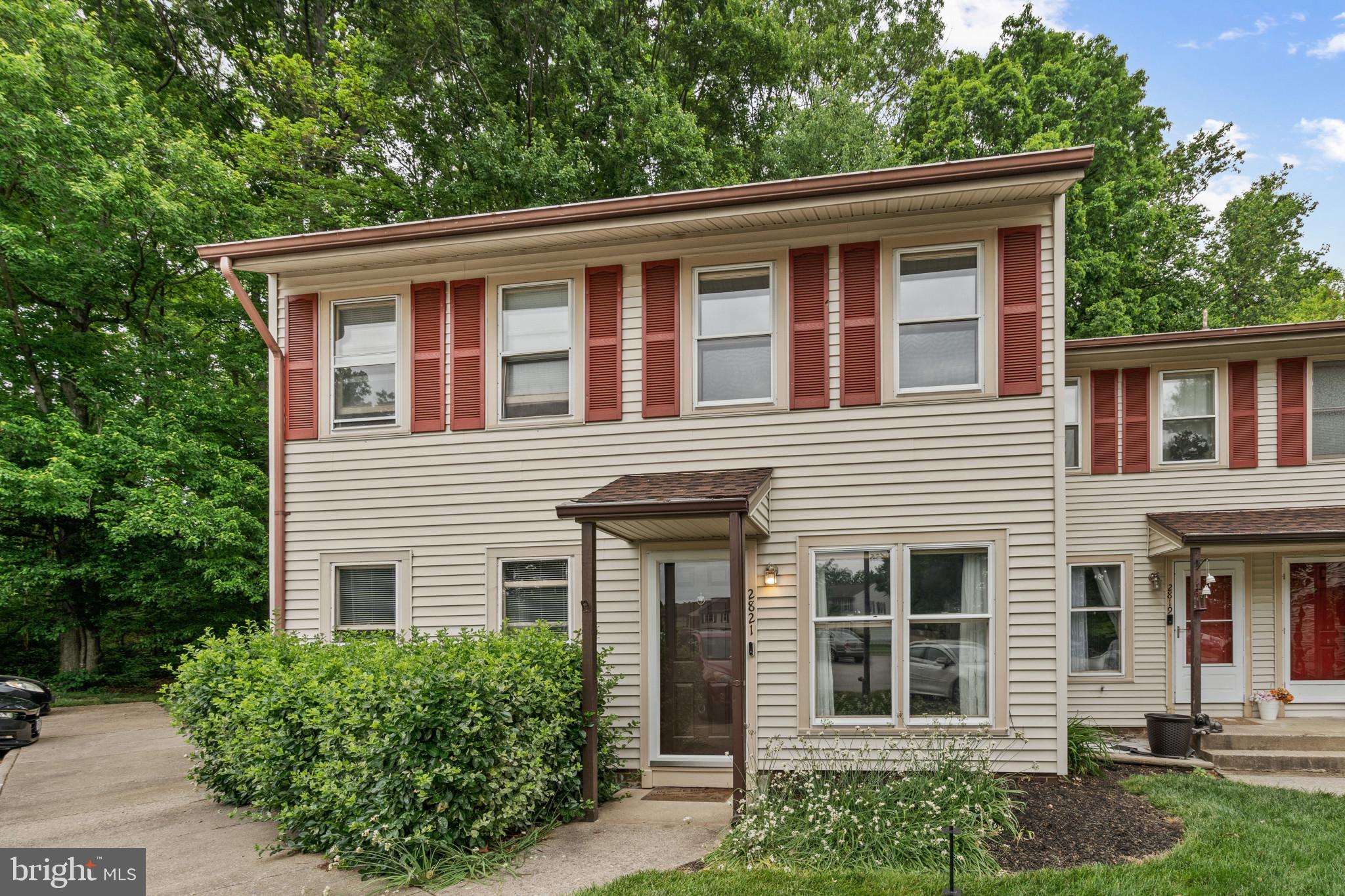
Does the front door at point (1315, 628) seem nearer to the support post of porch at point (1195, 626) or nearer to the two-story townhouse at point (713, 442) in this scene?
the support post of porch at point (1195, 626)

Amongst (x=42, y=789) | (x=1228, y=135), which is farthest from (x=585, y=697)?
(x=1228, y=135)

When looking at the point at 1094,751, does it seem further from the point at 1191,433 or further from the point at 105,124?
the point at 105,124

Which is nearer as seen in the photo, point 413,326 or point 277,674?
point 277,674

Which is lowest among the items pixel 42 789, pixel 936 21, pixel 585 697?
pixel 42 789

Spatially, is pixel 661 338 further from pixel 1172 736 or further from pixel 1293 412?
pixel 1293 412

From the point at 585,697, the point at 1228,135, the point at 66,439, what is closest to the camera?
the point at 585,697

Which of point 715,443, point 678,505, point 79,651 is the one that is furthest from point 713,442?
point 79,651

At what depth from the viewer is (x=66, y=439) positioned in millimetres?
12555

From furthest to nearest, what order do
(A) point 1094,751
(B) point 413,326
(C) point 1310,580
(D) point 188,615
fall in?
(D) point 188,615, (C) point 1310,580, (B) point 413,326, (A) point 1094,751

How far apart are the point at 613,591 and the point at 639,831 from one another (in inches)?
87.2

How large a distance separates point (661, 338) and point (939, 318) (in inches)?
102

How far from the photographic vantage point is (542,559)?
7.28m

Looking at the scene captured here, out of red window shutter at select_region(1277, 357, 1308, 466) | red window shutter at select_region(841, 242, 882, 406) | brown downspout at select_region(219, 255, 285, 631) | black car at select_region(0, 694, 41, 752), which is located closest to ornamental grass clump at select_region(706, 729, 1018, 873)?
red window shutter at select_region(841, 242, 882, 406)

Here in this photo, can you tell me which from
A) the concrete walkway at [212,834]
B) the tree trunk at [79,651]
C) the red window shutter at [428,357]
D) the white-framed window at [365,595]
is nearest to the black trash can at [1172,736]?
the concrete walkway at [212,834]
